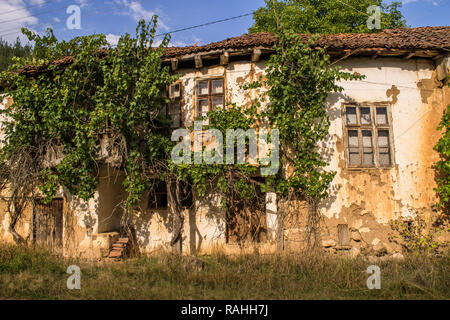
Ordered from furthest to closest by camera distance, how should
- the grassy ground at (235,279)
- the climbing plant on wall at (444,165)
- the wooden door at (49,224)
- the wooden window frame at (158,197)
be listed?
the wooden window frame at (158,197), the wooden door at (49,224), the climbing plant on wall at (444,165), the grassy ground at (235,279)

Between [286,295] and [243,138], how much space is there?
3694 mm

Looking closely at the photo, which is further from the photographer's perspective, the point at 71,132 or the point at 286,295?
the point at 71,132

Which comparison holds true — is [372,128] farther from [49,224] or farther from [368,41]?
[49,224]

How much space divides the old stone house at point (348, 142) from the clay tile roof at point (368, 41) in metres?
0.02

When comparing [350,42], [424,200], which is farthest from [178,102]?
[424,200]

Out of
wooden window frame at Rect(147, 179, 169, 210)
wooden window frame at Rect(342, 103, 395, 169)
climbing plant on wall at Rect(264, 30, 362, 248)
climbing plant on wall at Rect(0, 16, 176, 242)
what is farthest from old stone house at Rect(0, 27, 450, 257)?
climbing plant on wall at Rect(0, 16, 176, 242)

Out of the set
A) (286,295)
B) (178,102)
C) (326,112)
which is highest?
(178,102)

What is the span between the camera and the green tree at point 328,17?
48.4ft

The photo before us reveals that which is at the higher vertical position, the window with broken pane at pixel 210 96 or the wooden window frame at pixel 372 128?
the window with broken pane at pixel 210 96

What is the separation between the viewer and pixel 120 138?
7.40 meters

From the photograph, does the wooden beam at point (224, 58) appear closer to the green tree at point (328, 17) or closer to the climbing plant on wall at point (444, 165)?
the climbing plant on wall at point (444, 165)

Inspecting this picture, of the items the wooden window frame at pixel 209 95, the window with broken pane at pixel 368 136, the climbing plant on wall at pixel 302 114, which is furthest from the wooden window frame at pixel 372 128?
the wooden window frame at pixel 209 95
